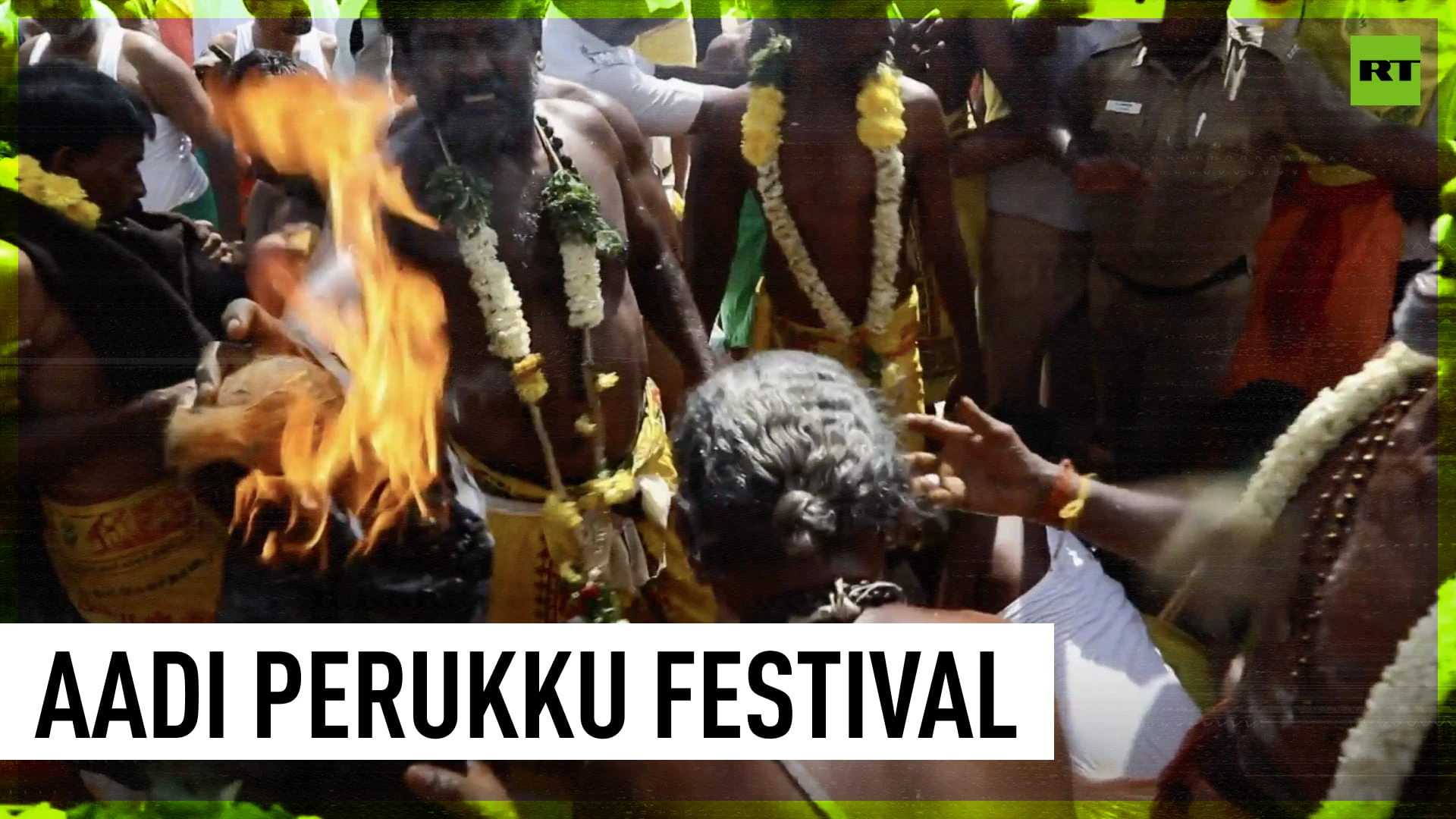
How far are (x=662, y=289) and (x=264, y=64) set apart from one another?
2.62ft

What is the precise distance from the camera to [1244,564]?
2229 millimetres

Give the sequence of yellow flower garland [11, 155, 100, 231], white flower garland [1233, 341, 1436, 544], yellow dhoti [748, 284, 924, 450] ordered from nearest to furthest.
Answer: white flower garland [1233, 341, 1436, 544] → yellow flower garland [11, 155, 100, 231] → yellow dhoti [748, 284, 924, 450]

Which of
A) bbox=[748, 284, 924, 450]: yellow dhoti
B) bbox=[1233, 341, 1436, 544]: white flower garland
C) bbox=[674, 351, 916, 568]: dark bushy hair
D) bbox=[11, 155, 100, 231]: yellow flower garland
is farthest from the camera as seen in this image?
bbox=[748, 284, 924, 450]: yellow dhoti

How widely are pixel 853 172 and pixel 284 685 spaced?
1.37m

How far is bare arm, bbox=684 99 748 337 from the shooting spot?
7.69ft

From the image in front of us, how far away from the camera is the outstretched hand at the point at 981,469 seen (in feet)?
7.42

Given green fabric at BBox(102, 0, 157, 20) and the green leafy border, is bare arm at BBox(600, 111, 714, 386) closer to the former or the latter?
green fabric at BBox(102, 0, 157, 20)

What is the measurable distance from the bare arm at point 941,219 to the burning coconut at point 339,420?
0.88m

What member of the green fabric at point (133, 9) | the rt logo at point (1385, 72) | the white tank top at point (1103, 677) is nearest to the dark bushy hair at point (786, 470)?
the white tank top at point (1103, 677)

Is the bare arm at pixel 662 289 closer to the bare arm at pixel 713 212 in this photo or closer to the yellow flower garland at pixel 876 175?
the bare arm at pixel 713 212

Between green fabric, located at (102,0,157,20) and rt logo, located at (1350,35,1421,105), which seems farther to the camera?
green fabric, located at (102,0,157,20)

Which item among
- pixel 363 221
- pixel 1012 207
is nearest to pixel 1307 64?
pixel 1012 207

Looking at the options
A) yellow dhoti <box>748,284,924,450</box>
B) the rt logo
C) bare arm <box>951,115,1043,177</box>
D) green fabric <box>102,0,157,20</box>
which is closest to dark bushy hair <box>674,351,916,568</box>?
yellow dhoti <box>748,284,924,450</box>

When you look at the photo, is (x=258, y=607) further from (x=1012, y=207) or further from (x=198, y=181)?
(x=1012, y=207)
